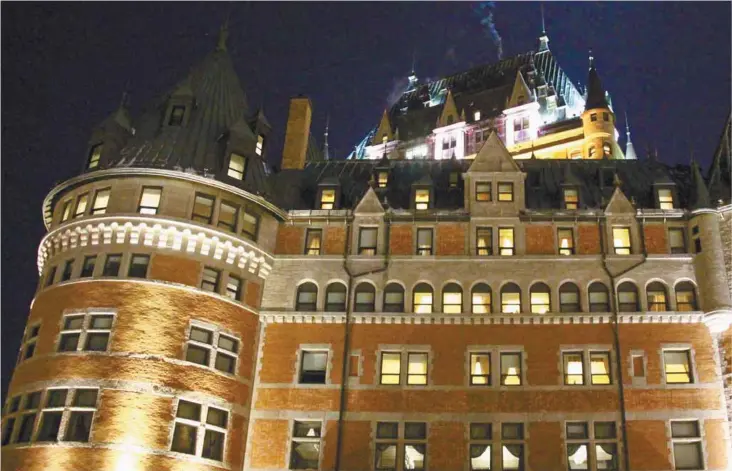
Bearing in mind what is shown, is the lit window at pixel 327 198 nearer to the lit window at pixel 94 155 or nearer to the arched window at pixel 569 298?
the lit window at pixel 94 155

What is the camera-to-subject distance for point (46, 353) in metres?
35.0

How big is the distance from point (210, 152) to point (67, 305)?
10.2 meters

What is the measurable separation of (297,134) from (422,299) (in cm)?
1559

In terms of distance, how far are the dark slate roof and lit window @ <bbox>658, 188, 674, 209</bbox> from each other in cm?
40

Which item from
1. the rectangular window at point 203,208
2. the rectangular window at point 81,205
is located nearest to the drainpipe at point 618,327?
the rectangular window at point 203,208

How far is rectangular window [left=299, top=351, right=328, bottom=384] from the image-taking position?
3744 centimetres

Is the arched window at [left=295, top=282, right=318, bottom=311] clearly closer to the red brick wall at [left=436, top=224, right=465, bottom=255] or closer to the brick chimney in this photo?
the red brick wall at [left=436, top=224, right=465, bottom=255]

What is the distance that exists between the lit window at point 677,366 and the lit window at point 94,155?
2873cm

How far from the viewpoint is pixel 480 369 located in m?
37.1

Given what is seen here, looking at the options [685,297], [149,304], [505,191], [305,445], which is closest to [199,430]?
[305,445]

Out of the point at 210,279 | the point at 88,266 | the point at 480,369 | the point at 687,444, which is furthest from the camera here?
the point at 210,279

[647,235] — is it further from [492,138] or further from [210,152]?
[210,152]

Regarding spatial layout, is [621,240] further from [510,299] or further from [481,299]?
[481,299]

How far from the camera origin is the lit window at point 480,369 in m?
36.8
